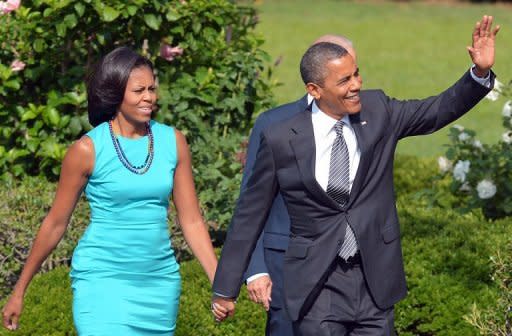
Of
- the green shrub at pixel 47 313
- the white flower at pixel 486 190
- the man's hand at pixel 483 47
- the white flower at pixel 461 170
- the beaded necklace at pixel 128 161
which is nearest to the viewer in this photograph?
the man's hand at pixel 483 47

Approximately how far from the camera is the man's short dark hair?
17.0ft

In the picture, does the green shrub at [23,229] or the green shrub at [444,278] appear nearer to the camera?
the green shrub at [444,278]

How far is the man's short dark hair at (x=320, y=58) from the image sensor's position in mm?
5188

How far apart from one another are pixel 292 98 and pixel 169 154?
11022 mm

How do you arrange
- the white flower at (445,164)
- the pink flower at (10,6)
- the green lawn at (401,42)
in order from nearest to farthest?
the pink flower at (10,6) → the white flower at (445,164) → the green lawn at (401,42)

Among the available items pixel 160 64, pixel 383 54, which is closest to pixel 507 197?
pixel 160 64

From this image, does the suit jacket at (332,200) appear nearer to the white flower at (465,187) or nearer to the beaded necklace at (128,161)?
the beaded necklace at (128,161)

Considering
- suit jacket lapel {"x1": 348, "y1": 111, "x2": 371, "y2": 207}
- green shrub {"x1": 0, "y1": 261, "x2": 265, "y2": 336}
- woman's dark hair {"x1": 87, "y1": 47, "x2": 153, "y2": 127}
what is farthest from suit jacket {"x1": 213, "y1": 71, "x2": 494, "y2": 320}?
green shrub {"x1": 0, "y1": 261, "x2": 265, "y2": 336}

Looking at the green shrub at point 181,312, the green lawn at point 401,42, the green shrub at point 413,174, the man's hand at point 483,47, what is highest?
the man's hand at point 483,47

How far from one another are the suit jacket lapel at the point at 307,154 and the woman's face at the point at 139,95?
0.66 m

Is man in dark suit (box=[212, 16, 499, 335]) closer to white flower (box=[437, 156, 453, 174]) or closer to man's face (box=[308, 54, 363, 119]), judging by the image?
man's face (box=[308, 54, 363, 119])

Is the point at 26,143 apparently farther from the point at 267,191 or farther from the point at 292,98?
the point at 292,98

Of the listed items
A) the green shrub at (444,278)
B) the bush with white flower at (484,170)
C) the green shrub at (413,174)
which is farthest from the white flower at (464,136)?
the green shrub at (444,278)

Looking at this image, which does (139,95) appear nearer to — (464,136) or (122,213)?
(122,213)
